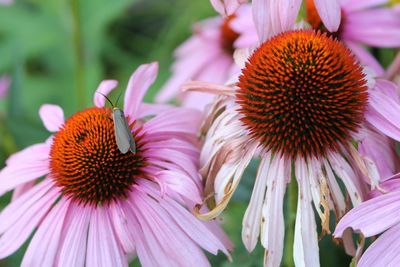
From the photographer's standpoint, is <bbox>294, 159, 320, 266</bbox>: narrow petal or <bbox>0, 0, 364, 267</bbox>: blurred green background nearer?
<bbox>294, 159, 320, 266</bbox>: narrow petal

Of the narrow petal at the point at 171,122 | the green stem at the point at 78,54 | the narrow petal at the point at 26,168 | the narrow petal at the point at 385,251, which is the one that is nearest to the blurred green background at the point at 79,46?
the green stem at the point at 78,54

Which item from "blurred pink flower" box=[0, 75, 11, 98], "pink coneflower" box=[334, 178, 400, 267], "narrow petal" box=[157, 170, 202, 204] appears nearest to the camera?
"pink coneflower" box=[334, 178, 400, 267]

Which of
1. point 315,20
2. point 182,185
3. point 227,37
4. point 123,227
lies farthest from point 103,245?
point 227,37

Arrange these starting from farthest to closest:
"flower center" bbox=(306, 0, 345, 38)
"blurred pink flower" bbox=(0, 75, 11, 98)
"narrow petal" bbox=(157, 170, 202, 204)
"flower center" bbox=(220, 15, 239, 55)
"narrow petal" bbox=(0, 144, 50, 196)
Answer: "blurred pink flower" bbox=(0, 75, 11, 98), "flower center" bbox=(220, 15, 239, 55), "flower center" bbox=(306, 0, 345, 38), "narrow petal" bbox=(0, 144, 50, 196), "narrow petal" bbox=(157, 170, 202, 204)

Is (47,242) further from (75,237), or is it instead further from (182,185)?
(182,185)

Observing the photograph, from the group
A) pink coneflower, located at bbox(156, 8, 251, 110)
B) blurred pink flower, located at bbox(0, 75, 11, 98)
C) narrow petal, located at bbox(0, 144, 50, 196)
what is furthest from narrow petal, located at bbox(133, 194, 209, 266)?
blurred pink flower, located at bbox(0, 75, 11, 98)

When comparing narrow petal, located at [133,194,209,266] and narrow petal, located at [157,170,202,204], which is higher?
narrow petal, located at [157,170,202,204]

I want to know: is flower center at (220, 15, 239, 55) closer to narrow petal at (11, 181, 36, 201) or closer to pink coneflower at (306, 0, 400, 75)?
pink coneflower at (306, 0, 400, 75)
